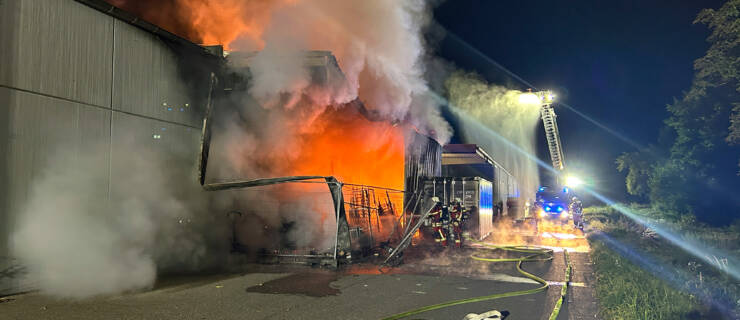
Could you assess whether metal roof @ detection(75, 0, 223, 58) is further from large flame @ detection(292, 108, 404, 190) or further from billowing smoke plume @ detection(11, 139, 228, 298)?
large flame @ detection(292, 108, 404, 190)

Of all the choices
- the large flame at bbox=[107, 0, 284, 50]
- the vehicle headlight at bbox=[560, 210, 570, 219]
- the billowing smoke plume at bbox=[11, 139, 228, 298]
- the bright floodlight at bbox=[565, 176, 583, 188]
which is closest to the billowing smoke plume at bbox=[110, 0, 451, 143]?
the large flame at bbox=[107, 0, 284, 50]

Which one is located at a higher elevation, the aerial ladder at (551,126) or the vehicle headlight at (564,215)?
the aerial ladder at (551,126)

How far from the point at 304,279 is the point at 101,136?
4.75 meters

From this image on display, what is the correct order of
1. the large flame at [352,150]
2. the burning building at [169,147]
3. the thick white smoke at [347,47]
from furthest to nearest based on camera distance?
1. the large flame at [352,150]
2. the thick white smoke at [347,47]
3. the burning building at [169,147]

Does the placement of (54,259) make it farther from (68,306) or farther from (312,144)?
(312,144)

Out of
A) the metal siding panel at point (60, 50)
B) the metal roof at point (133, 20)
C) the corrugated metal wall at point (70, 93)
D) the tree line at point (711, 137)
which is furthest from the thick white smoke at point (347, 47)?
the tree line at point (711, 137)

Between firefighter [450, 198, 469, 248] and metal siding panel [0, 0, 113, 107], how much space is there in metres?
9.25

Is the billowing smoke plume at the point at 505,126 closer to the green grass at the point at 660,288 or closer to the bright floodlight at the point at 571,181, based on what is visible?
the bright floodlight at the point at 571,181

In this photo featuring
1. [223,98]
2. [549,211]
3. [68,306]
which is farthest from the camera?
[549,211]

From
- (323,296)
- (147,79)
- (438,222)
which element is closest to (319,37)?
(147,79)

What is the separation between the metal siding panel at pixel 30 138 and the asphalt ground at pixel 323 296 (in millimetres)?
1443

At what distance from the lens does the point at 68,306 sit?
657 cm

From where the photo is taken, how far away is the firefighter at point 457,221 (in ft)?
44.4

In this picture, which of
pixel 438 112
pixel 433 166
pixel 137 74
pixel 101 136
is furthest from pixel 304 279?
pixel 438 112
